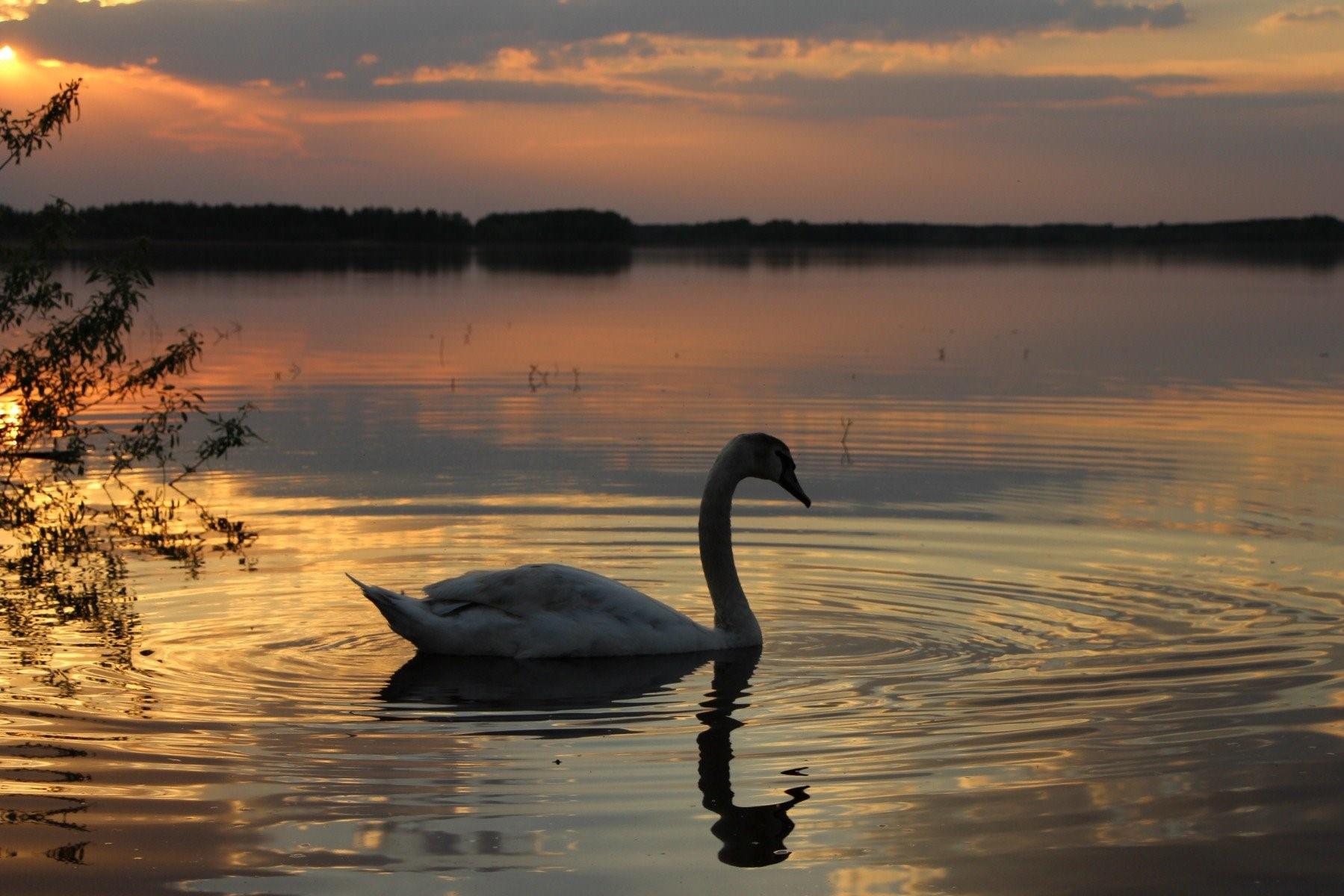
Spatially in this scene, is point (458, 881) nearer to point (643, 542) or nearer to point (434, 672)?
point (434, 672)

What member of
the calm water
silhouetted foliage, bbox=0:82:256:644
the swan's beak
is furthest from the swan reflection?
silhouetted foliage, bbox=0:82:256:644

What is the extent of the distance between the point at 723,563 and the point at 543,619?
1384mm

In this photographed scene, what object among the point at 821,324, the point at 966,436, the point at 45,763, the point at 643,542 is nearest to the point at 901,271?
the point at 821,324

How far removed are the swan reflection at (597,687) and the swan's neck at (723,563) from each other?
151 millimetres

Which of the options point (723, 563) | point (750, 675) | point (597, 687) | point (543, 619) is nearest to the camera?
point (597, 687)

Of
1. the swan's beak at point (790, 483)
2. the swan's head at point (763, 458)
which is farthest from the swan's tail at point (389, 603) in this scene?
the swan's beak at point (790, 483)

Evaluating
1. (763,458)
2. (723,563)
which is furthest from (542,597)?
(763,458)

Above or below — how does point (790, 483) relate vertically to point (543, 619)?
above

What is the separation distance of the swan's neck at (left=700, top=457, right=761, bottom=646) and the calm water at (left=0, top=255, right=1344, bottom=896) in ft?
0.91

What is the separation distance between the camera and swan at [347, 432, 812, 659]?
10.6 meters

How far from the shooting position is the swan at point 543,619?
10.6 m

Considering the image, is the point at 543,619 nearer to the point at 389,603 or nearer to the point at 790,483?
the point at 389,603

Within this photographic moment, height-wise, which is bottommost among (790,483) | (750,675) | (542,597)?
(750,675)

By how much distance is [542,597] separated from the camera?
1072 cm
